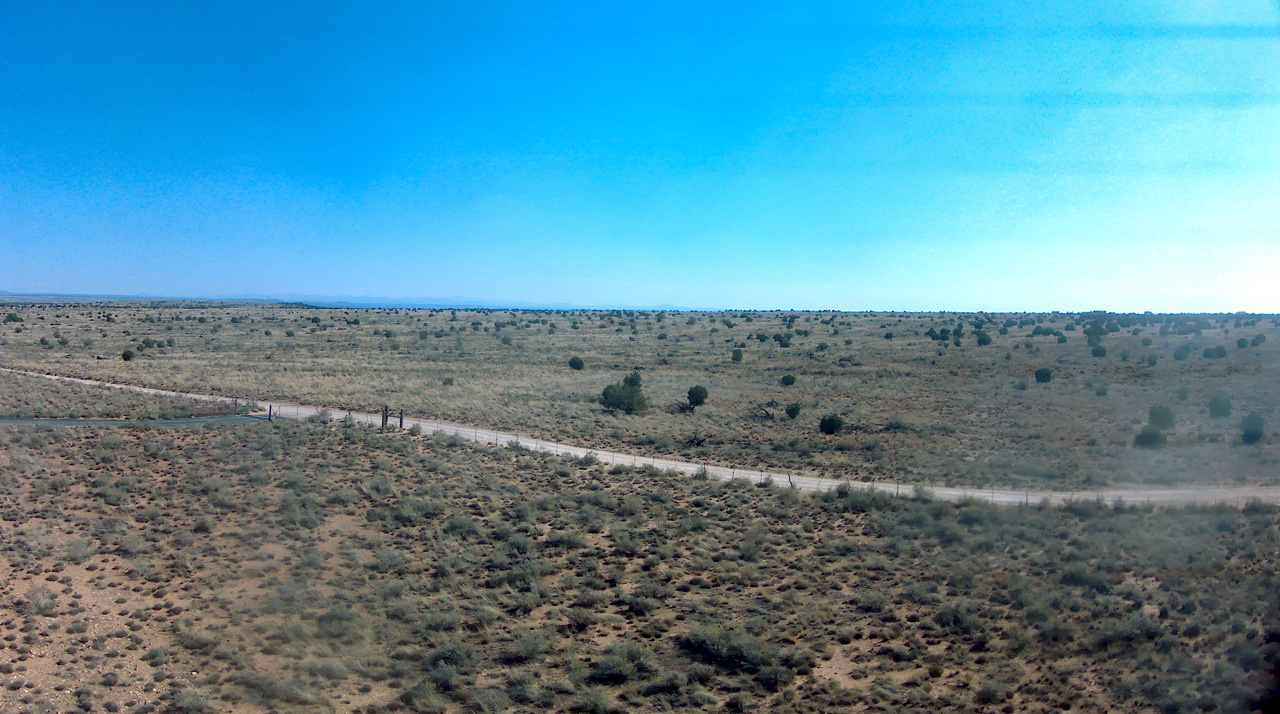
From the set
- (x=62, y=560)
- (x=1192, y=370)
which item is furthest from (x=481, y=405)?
(x=1192, y=370)

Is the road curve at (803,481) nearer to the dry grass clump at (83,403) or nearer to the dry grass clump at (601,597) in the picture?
the dry grass clump at (601,597)

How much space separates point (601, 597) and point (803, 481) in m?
12.9

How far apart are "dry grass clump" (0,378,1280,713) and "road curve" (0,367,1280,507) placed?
→ 6.26 feet

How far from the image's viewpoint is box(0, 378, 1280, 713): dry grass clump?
12.1 m

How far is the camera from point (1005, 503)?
74.0 ft

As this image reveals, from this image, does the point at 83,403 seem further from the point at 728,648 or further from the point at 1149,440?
the point at 1149,440

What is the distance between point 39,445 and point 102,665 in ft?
64.3

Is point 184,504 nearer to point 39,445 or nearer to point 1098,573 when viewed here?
point 39,445

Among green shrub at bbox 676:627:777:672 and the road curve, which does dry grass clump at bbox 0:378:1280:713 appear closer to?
green shrub at bbox 676:627:777:672

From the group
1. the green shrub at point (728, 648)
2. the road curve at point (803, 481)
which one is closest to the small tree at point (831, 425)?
the road curve at point (803, 481)

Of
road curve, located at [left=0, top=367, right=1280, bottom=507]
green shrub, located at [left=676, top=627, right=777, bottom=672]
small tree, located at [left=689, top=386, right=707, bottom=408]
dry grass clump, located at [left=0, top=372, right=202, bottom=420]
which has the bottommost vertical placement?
green shrub, located at [left=676, top=627, right=777, bottom=672]

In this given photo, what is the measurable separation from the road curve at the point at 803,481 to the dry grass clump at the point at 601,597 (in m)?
1.91

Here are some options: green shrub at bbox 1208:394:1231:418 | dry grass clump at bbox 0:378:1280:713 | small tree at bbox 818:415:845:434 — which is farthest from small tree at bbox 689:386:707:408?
green shrub at bbox 1208:394:1231:418

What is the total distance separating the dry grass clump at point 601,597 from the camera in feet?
39.8
